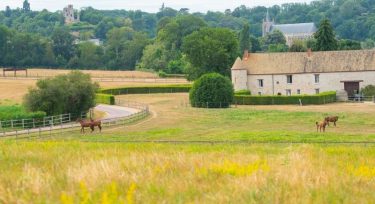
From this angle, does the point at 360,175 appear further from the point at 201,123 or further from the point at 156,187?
the point at 201,123

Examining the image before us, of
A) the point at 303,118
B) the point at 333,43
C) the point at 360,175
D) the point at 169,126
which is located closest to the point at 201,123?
the point at 169,126

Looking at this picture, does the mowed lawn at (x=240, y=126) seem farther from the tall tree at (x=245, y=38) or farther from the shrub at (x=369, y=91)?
the tall tree at (x=245, y=38)

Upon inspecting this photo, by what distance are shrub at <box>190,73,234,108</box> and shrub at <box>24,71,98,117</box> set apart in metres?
14.3

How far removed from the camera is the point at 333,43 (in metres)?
94.7

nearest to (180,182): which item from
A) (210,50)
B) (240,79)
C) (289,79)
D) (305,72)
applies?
(305,72)

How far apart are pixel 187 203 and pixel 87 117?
49.4m

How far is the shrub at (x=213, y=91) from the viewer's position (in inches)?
2596

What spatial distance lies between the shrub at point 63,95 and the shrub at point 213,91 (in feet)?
46.8

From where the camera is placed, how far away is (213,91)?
6581 centimetres

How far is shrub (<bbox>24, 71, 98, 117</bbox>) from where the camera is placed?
52.1 meters

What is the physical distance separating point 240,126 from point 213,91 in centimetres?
1978

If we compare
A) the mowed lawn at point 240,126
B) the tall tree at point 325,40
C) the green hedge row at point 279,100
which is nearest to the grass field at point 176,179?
the mowed lawn at point 240,126

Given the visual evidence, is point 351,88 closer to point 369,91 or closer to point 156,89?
point 369,91

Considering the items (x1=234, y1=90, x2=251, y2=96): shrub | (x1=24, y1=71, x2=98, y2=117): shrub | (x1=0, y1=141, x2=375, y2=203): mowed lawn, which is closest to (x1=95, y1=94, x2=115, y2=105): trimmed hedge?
(x1=234, y1=90, x2=251, y2=96): shrub
